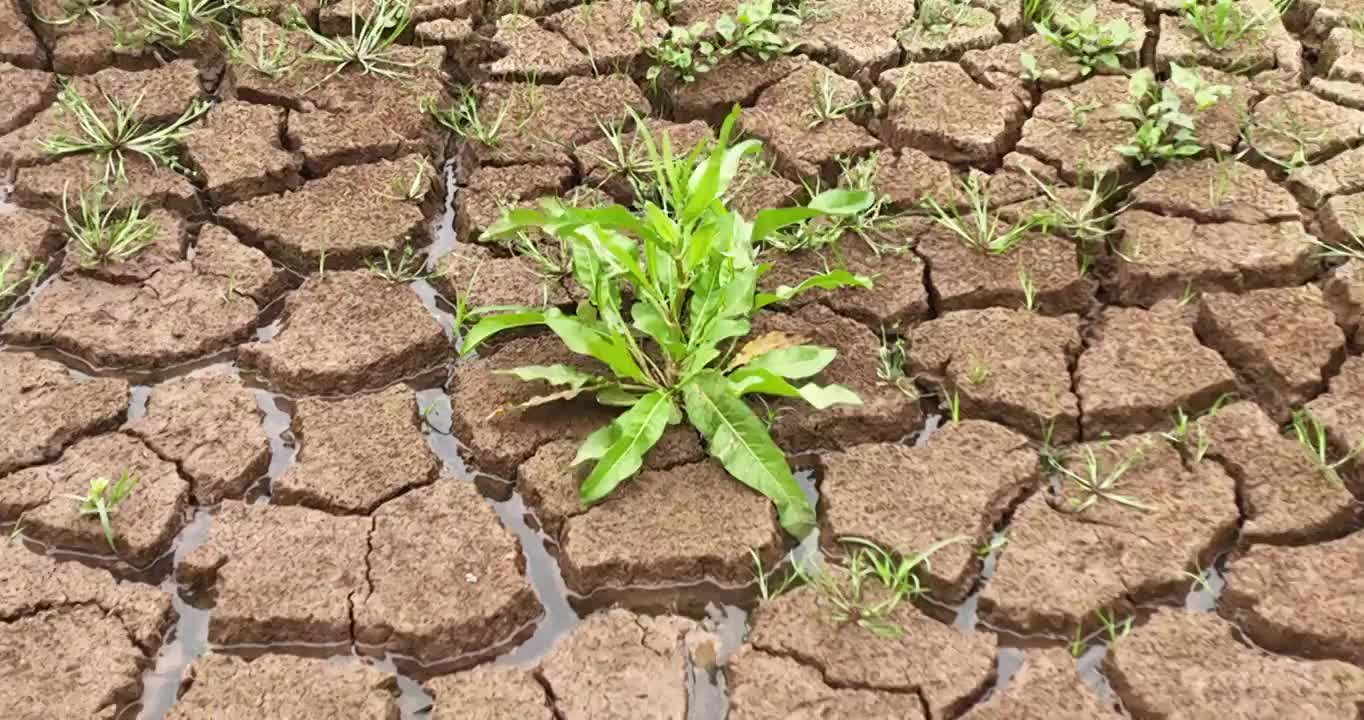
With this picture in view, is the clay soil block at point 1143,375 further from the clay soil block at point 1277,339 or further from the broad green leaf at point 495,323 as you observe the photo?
the broad green leaf at point 495,323

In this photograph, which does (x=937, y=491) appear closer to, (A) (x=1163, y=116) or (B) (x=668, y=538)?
(B) (x=668, y=538)

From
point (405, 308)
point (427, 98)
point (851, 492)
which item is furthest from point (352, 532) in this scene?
point (427, 98)

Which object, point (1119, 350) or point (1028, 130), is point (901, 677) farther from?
point (1028, 130)

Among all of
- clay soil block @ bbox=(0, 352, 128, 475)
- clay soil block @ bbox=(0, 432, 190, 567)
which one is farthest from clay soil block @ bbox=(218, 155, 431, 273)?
A: clay soil block @ bbox=(0, 432, 190, 567)

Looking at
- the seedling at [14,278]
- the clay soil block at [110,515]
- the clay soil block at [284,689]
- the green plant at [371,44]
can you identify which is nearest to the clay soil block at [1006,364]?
the clay soil block at [284,689]

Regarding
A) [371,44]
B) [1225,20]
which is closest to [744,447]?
[371,44]

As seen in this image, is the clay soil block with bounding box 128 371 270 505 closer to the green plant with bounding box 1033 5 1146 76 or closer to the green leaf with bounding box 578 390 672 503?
the green leaf with bounding box 578 390 672 503
